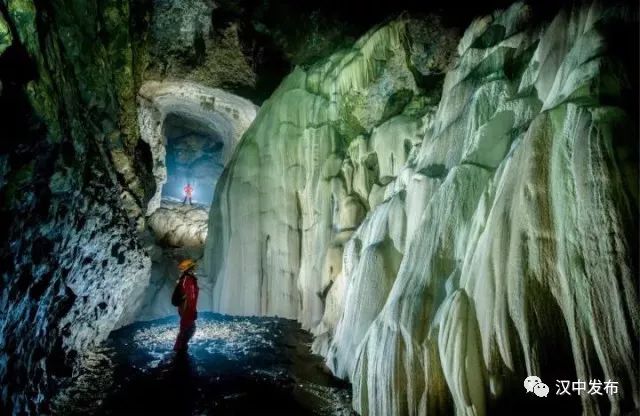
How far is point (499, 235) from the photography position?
3572 millimetres

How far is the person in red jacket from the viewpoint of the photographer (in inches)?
264


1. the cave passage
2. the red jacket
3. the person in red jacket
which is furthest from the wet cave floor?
the cave passage

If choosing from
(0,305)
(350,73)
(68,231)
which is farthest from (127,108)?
(0,305)

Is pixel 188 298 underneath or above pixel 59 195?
underneath

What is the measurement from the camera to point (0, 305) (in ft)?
12.3

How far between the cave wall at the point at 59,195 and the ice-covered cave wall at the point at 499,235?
3602 mm

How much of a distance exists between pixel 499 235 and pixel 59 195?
15.1 feet

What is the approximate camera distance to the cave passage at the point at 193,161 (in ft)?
81.7

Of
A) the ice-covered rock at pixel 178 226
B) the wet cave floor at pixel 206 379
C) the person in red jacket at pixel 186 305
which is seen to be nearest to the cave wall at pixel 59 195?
the wet cave floor at pixel 206 379

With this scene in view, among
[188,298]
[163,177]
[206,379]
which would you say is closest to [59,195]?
[188,298]

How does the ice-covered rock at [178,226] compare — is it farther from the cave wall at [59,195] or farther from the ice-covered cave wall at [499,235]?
the ice-covered cave wall at [499,235]

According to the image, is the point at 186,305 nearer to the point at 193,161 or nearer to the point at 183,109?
the point at 183,109

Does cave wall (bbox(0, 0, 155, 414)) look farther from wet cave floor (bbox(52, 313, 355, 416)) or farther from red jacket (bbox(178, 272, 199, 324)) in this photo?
red jacket (bbox(178, 272, 199, 324))

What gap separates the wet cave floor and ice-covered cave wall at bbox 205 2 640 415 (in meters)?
0.47
